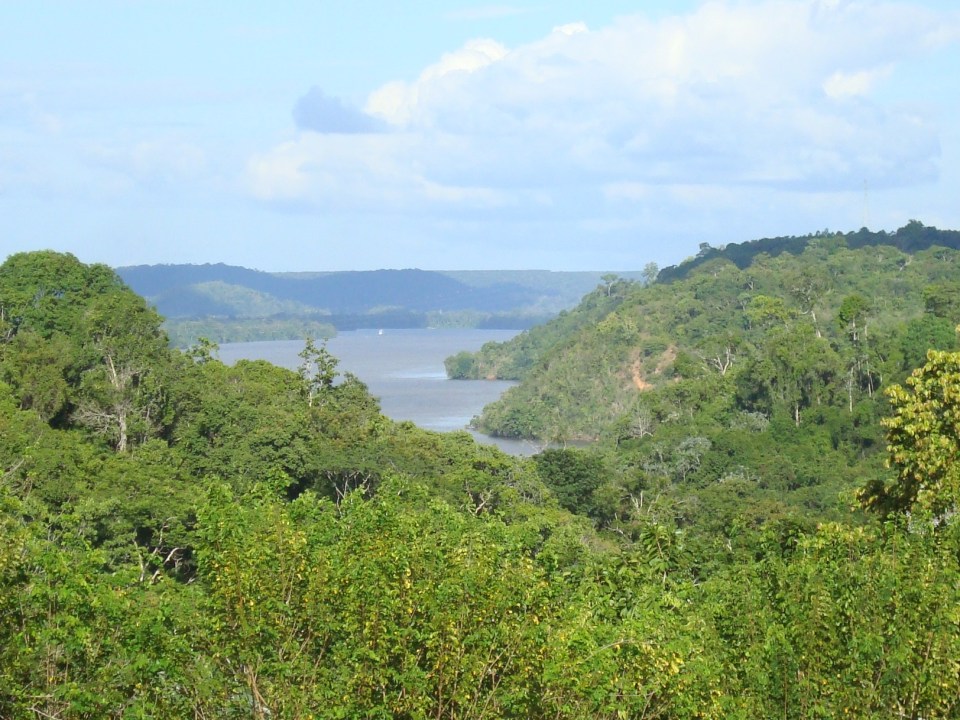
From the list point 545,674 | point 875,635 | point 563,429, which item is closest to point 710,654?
point 875,635

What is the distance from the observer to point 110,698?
869cm

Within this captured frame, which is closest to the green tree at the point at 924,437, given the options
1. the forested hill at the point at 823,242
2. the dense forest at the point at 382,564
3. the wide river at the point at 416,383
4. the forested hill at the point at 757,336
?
the dense forest at the point at 382,564

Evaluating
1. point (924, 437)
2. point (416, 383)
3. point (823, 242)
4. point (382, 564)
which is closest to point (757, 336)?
point (823, 242)

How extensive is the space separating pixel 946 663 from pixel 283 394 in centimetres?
3736

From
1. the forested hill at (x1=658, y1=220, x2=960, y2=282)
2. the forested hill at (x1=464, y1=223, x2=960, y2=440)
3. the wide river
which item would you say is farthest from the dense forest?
the forested hill at (x1=658, y1=220, x2=960, y2=282)

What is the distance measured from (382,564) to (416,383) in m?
119

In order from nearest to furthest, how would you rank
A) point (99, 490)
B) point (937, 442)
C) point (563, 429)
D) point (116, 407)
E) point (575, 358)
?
point (937, 442) < point (99, 490) < point (116, 407) < point (563, 429) < point (575, 358)

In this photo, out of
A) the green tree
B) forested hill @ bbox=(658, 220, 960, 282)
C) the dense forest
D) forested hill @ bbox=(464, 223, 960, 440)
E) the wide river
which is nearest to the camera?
the dense forest

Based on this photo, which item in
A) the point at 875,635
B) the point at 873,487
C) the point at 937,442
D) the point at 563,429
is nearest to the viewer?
the point at 875,635

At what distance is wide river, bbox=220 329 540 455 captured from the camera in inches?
3720

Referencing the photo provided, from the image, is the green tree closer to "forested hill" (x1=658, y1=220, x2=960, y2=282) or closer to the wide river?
the wide river

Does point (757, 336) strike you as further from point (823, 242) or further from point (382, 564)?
point (382, 564)

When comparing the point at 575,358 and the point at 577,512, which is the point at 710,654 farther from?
the point at 575,358

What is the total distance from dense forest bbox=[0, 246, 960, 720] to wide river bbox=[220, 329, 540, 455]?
29821mm
